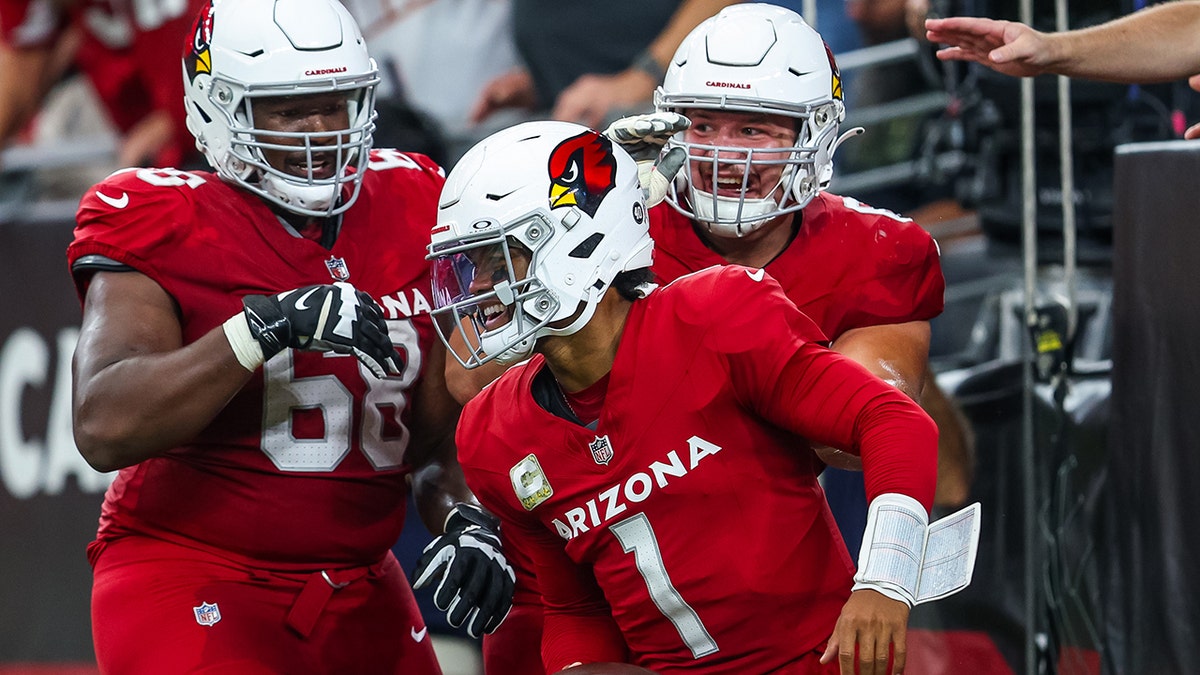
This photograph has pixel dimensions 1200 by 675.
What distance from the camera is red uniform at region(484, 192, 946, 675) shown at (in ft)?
9.73


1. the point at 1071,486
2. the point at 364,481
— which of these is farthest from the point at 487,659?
the point at 1071,486

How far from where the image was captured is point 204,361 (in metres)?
2.62

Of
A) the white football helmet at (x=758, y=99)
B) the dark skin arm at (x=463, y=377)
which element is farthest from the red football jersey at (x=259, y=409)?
the white football helmet at (x=758, y=99)

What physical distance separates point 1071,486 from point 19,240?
11.0ft

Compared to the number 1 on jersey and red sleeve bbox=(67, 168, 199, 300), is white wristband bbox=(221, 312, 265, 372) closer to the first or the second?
red sleeve bbox=(67, 168, 199, 300)

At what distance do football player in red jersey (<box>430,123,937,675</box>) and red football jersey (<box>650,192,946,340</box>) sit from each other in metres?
0.51

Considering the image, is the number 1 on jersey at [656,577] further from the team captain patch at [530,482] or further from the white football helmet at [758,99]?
the white football helmet at [758,99]

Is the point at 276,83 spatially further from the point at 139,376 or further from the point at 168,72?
the point at 168,72

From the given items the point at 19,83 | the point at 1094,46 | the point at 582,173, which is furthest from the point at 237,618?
the point at 19,83

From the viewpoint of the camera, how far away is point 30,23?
5.07m

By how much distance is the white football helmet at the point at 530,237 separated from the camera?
2.41m

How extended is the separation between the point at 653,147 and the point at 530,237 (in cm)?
46

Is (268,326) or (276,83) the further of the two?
(276,83)

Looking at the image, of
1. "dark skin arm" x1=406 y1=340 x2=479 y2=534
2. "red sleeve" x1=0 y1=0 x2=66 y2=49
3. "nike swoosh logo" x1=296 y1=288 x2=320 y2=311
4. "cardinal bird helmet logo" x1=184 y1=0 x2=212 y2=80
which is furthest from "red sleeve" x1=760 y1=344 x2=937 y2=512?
"red sleeve" x1=0 y1=0 x2=66 y2=49
